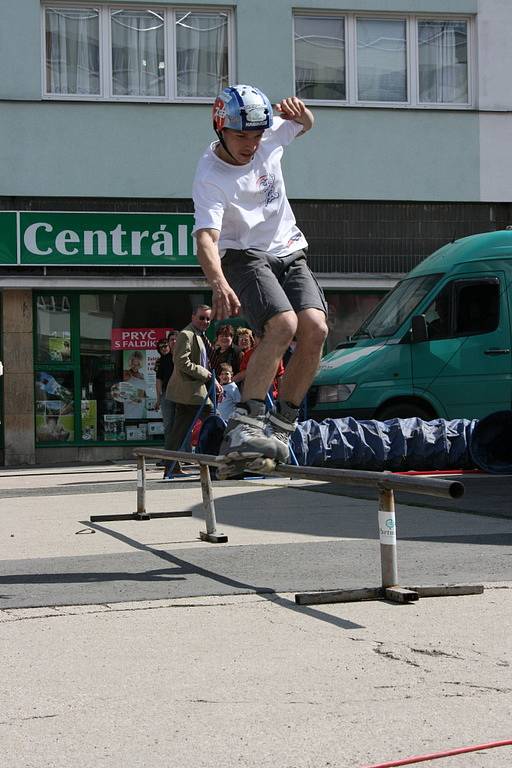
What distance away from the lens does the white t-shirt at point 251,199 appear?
243 inches

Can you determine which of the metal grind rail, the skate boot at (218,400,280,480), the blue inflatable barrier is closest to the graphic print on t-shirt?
the skate boot at (218,400,280,480)

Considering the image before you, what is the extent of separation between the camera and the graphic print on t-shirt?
6332 millimetres

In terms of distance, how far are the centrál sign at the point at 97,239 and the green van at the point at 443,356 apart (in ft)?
20.6

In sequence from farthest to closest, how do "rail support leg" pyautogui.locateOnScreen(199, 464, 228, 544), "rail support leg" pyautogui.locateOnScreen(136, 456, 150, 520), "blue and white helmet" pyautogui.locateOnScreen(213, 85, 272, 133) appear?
"rail support leg" pyautogui.locateOnScreen(136, 456, 150, 520) < "rail support leg" pyautogui.locateOnScreen(199, 464, 228, 544) < "blue and white helmet" pyautogui.locateOnScreen(213, 85, 272, 133)

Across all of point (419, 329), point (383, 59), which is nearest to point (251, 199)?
point (419, 329)

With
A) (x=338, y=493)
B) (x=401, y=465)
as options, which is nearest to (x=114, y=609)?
(x=338, y=493)

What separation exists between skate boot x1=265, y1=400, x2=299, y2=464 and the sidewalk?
2.02ft

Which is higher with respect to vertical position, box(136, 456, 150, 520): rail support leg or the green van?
the green van

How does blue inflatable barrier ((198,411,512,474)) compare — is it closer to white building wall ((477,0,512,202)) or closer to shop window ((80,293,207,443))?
shop window ((80,293,207,443))

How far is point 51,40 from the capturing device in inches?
798

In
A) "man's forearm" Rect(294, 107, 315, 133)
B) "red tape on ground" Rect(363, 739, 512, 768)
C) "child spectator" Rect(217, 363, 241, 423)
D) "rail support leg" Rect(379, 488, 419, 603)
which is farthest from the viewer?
"child spectator" Rect(217, 363, 241, 423)

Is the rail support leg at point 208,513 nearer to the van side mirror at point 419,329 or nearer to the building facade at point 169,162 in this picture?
the van side mirror at point 419,329

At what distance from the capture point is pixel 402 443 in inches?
526

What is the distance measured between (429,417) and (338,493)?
3.24 metres
